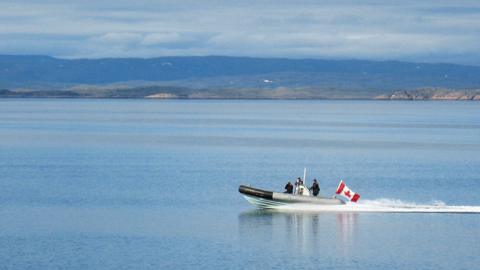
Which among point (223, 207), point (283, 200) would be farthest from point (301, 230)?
point (223, 207)

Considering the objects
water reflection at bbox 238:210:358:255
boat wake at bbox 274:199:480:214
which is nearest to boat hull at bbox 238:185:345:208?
boat wake at bbox 274:199:480:214

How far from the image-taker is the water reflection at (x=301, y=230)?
3575cm

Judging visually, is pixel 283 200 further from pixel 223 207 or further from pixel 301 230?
pixel 301 230

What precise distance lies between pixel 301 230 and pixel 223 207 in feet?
22.1

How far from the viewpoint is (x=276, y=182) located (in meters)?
55.6

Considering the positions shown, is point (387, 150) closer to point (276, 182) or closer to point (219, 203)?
point (276, 182)

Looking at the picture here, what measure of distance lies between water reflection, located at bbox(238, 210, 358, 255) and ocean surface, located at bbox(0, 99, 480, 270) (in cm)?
7

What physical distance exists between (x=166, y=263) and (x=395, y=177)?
2861cm

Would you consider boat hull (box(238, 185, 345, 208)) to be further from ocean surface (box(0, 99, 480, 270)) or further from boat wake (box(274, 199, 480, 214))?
ocean surface (box(0, 99, 480, 270))

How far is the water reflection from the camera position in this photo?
3575 cm

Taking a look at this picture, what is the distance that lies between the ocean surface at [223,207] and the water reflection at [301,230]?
67 millimetres

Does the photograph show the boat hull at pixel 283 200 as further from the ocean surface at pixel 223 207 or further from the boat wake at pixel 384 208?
the ocean surface at pixel 223 207

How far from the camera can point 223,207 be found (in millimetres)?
44781

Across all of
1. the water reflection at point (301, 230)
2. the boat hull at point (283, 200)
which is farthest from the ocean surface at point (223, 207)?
the boat hull at point (283, 200)
